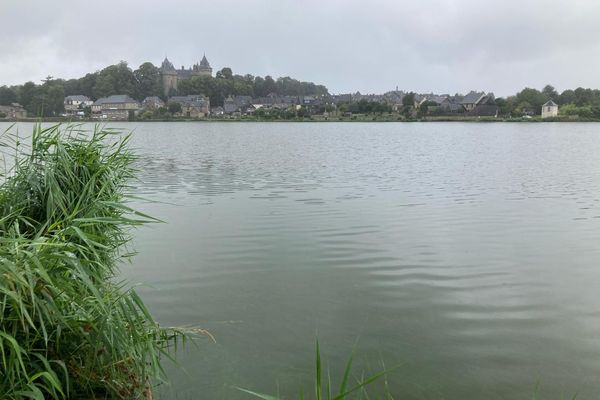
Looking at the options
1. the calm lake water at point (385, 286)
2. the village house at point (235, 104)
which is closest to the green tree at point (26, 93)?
the village house at point (235, 104)

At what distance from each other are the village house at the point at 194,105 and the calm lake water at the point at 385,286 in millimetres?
143115

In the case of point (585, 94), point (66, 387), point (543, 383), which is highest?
point (585, 94)

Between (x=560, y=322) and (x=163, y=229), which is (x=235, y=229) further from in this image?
(x=560, y=322)

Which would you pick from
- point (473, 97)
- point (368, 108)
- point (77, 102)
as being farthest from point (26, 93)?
point (473, 97)

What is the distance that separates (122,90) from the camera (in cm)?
17800

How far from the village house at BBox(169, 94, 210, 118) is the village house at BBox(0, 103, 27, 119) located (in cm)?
4353

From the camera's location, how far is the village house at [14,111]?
431 ft

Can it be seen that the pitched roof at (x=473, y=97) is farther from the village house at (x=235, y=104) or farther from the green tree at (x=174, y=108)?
the green tree at (x=174, y=108)

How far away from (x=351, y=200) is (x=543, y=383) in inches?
483

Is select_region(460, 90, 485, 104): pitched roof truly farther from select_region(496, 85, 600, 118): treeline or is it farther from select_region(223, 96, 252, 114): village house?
select_region(223, 96, 252, 114): village house

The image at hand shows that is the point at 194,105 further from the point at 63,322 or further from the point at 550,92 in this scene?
the point at 63,322

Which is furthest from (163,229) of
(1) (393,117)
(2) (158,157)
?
(1) (393,117)

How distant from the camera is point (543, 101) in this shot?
496ft

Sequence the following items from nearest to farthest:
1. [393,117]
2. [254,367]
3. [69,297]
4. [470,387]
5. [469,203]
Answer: [69,297] < [470,387] < [254,367] < [469,203] < [393,117]
